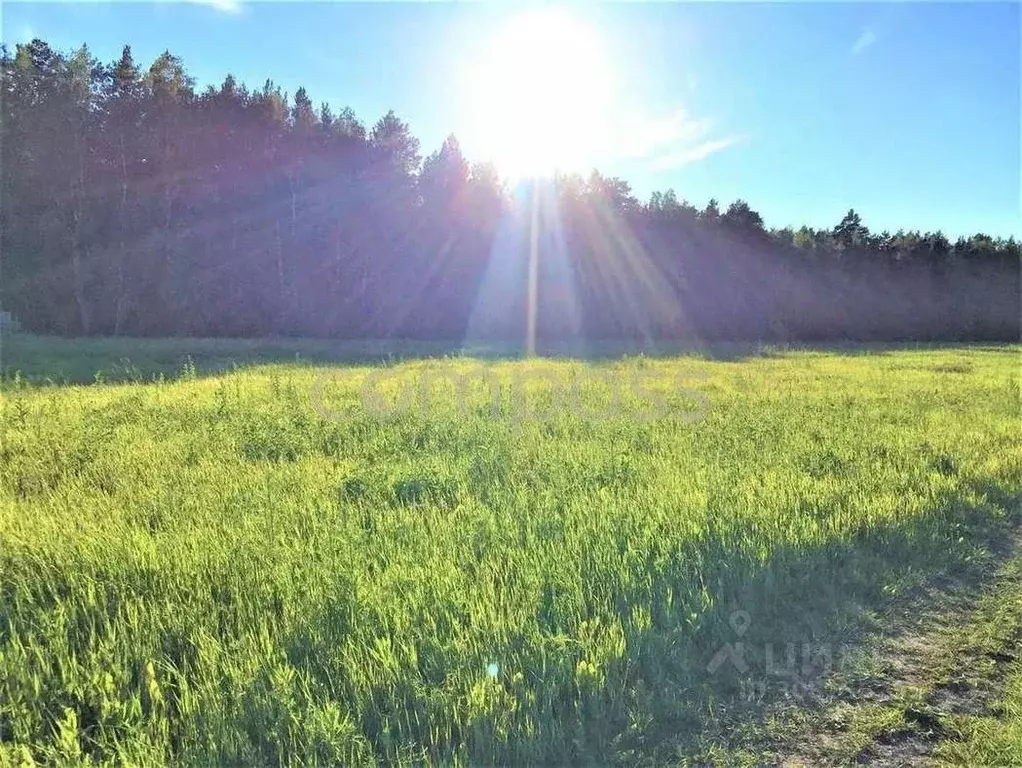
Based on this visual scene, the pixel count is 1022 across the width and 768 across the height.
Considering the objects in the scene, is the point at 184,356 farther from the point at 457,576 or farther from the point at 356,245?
the point at 356,245

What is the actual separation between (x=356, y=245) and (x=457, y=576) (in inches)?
1360

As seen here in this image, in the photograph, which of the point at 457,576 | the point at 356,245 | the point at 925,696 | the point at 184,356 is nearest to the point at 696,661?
the point at 925,696

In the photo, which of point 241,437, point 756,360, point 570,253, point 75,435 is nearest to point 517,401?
point 241,437

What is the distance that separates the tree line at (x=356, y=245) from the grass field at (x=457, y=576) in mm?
26300

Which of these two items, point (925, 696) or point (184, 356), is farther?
point (184, 356)

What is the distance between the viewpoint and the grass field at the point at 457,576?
268 centimetres

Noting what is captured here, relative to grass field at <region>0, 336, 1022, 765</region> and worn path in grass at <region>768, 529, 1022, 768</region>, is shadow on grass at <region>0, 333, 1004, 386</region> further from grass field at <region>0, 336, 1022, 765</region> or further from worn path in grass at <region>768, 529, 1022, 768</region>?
worn path in grass at <region>768, 529, 1022, 768</region>

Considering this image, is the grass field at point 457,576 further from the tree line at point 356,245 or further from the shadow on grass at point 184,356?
the tree line at point 356,245

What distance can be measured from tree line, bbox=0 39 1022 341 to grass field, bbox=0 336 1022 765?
26.3 meters

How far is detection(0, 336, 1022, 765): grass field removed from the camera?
2684 mm

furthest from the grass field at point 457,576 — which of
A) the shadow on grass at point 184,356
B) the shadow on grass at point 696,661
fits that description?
the shadow on grass at point 184,356

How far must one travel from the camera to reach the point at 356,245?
35.9 m

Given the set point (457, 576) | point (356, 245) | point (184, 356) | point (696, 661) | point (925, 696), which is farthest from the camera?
point (356, 245)

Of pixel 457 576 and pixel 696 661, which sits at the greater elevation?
pixel 457 576
